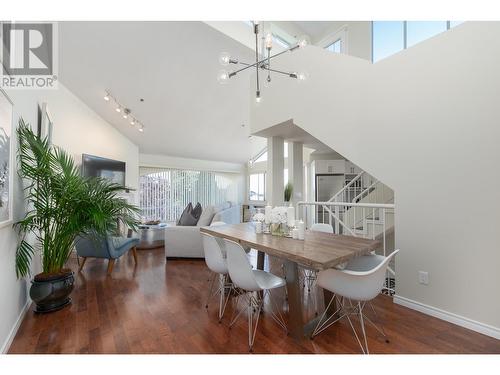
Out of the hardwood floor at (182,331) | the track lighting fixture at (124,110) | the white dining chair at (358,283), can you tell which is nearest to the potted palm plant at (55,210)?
the hardwood floor at (182,331)

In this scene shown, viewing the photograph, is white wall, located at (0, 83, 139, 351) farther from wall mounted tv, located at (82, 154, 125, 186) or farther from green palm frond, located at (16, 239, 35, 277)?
wall mounted tv, located at (82, 154, 125, 186)

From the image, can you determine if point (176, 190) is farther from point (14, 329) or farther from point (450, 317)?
point (450, 317)

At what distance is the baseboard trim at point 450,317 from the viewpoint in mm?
1888

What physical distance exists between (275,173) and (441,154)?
2.59 m

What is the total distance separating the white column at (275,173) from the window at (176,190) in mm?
4045

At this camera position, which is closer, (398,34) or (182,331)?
(182,331)

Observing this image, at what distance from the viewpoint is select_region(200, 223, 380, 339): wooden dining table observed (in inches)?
63.2

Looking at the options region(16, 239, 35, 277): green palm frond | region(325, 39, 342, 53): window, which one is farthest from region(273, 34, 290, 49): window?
region(16, 239, 35, 277): green palm frond

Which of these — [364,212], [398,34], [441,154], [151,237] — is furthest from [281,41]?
[151,237]

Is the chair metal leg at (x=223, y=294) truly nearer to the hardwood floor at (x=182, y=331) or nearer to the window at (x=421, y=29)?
the hardwood floor at (x=182, y=331)

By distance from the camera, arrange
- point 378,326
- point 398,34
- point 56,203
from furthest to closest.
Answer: point 398,34 → point 56,203 → point 378,326

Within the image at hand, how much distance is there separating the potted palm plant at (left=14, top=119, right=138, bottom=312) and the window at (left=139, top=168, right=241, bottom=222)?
4138 millimetres

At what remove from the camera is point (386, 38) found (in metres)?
4.32
